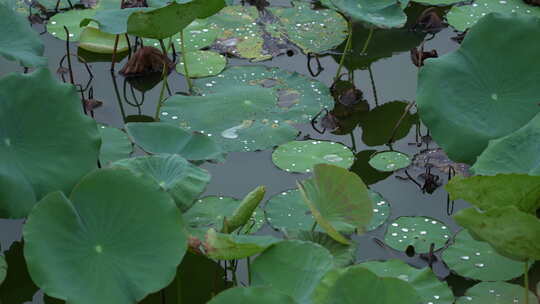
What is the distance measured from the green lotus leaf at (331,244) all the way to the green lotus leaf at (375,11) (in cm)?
94

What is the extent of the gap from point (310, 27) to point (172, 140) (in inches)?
49.5

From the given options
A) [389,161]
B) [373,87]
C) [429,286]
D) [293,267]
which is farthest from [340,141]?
[293,267]

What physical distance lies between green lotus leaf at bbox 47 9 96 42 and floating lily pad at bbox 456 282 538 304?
1.90m

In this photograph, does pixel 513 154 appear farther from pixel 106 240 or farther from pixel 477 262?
pixel 106 240

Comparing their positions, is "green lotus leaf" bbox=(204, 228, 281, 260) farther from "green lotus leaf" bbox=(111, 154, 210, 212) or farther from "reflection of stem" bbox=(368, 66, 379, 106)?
"reflection of stem" bbox=(368, 66, 379, 106)

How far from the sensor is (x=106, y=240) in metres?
2.23

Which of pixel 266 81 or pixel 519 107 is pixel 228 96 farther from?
pixel 519 107

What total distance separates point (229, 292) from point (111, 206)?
364mm

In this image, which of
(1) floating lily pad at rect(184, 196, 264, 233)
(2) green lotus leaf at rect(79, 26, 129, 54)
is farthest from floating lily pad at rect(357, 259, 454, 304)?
(2) green lotus leaf at rect(79, 26, 129, 54)

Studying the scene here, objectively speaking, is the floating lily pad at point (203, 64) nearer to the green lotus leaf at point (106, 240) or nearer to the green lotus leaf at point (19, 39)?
the green lotus leaf at point (19, 39)

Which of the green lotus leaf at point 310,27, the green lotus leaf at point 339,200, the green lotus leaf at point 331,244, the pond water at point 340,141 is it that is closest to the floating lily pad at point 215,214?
the pond water at point 340,141

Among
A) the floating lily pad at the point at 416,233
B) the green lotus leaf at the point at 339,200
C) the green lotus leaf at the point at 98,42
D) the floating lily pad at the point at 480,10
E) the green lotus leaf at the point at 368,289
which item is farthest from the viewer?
Answer: the floating lily pad at the point at 480,10

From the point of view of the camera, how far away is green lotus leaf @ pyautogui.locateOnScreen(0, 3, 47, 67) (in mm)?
2916

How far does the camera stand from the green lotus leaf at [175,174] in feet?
8.09
